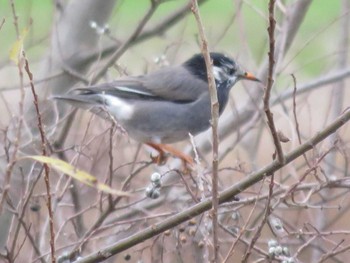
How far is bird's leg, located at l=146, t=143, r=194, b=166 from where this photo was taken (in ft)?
14.3

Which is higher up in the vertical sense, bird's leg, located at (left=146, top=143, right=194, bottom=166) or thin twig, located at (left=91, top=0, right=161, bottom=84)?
thin twig, located at (left=91, top=0, right=161, bottom=84)

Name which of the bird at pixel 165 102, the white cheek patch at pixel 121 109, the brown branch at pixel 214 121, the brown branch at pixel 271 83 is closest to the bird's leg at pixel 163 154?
the bird at pixel 165 102

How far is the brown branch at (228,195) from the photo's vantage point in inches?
95.7

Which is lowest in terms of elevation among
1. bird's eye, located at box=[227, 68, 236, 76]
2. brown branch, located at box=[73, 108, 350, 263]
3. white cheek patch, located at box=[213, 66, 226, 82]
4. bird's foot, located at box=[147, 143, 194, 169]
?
brown branch, located at box=[73, 108, 350, 263]

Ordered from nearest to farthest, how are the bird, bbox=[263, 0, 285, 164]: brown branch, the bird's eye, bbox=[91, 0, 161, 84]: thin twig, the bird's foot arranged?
bbox=[263, 0, 285, 164]: brown branch < the bird's foot < bbox=[91, 0, 161, 84]: thin twig < the bird < the bird's eye

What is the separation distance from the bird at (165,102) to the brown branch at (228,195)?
2407 millimetres

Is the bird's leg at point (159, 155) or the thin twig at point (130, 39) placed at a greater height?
the thin twig at point (130, 39)

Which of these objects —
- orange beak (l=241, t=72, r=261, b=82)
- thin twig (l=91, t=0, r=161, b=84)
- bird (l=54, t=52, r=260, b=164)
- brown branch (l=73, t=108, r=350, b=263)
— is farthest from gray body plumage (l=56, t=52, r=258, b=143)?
brown branch (l=73, t=108, r=350, b=263)

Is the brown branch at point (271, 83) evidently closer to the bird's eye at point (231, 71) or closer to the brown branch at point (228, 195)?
the brown branch at point (228, 195)

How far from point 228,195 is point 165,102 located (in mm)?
2714

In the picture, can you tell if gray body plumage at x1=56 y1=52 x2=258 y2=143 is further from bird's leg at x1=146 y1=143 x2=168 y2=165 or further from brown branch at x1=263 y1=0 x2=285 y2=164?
brown branch at x1=263 y1=0 x2=285 y2=164

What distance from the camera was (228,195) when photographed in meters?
2.50

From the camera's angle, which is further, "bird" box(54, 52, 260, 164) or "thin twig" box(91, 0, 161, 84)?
"bird" box(54, 52, 260, 164)

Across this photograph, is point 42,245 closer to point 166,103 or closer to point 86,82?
point 86,82
